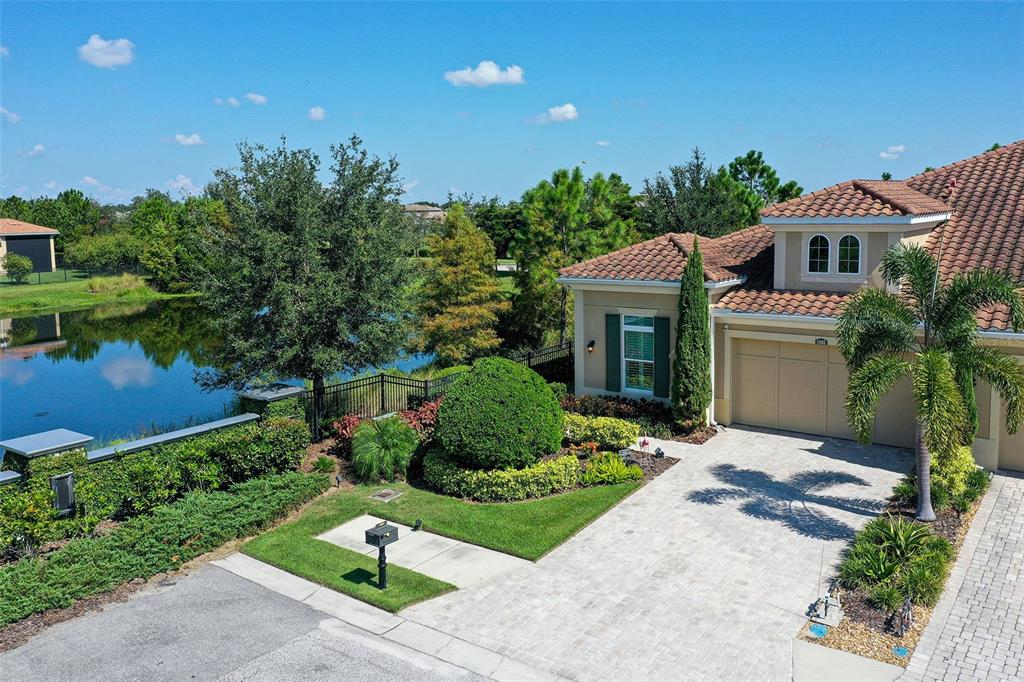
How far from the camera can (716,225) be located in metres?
32.1

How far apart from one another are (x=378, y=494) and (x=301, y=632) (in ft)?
14.8

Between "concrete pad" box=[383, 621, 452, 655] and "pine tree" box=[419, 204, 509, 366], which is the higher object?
"pine tree" box=[419, 204, 509, 366]

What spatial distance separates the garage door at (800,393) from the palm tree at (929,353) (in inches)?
140

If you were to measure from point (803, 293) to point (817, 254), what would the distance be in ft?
2.80

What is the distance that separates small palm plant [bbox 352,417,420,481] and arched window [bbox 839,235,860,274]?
9312mm

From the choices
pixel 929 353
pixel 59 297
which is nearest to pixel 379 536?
pixel 929 353

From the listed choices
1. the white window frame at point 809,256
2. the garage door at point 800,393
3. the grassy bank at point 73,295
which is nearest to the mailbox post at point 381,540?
the garage door at point 800,393

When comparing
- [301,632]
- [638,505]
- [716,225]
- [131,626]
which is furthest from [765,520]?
[716,225]

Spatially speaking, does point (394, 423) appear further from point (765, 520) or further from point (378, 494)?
point (765, 520)

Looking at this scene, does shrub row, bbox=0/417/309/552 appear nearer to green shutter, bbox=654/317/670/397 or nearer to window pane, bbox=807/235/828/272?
green shutter, bbox=654/317/670/397

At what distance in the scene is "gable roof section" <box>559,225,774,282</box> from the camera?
1691 centimetres

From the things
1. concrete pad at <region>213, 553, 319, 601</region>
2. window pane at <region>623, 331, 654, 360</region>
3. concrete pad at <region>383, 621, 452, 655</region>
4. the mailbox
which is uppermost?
window pane at <region>623, 331, 654, 360</region>

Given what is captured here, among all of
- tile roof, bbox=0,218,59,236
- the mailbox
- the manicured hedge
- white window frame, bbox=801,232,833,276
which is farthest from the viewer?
tile roof, bbox=0,218,59,236

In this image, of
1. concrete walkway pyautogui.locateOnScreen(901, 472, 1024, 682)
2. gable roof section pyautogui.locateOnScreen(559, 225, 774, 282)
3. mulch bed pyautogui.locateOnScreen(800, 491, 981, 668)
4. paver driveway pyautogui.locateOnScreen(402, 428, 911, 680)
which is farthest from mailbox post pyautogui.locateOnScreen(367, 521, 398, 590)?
gable roof section pyautogui.locateOnScreen(559, 225, 774, 282)
